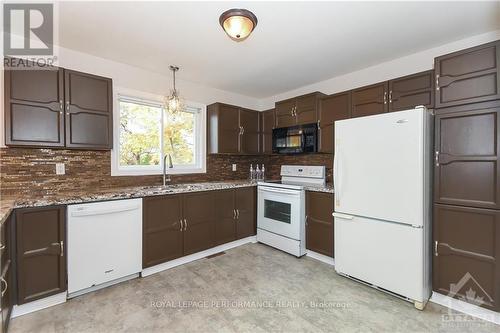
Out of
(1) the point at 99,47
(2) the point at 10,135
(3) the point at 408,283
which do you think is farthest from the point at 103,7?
(3) the point at 408,283

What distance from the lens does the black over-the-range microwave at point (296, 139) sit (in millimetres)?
3299

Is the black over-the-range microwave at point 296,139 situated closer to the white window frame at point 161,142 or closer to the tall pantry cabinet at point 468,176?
the white window frame at point 161,142

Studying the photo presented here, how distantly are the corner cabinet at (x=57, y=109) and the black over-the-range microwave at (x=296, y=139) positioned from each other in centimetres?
231

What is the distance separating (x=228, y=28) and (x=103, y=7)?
1.00 m

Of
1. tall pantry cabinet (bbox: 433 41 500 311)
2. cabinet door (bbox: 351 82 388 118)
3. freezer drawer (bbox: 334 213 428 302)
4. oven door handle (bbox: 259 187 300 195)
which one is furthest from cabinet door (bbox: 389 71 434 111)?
oven door handle (bbox: 259 187 300 195)

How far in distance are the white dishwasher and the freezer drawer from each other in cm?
214

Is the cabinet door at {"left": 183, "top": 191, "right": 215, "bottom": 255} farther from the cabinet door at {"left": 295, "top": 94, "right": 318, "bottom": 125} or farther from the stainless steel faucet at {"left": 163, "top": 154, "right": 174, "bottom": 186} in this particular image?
the cabinet door at {"left": 295, "top": 94, "right": 318, "bottom": 125}

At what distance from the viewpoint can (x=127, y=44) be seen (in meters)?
2.45

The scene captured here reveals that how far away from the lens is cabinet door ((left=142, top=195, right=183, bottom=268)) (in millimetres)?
2529

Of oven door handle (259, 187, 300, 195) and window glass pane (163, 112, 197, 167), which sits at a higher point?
window glass pane (163, 112, 197, 167)

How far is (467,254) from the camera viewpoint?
1930 millimetres

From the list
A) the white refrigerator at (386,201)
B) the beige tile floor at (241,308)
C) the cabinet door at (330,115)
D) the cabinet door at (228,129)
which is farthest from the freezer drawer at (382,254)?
the cabinet door at (228,129)

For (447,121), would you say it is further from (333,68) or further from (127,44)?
(127,44)

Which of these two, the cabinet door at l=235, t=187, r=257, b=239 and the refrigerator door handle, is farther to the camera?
the cabinet door at l=235, t=187, r=257, b=239
